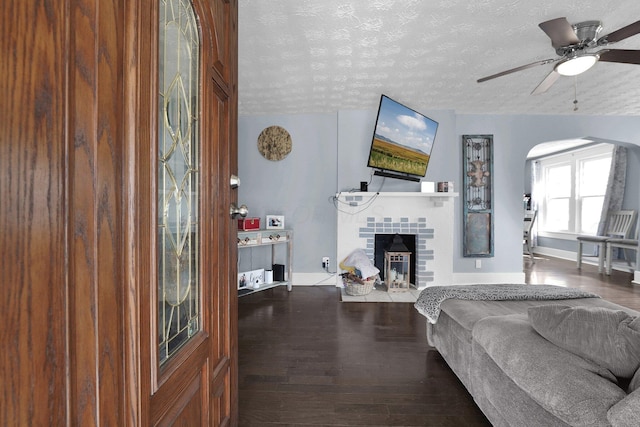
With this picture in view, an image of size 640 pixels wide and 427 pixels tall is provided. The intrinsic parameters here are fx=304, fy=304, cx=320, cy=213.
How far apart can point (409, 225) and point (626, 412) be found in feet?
11.4

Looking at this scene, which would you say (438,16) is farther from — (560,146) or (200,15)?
(560,146)

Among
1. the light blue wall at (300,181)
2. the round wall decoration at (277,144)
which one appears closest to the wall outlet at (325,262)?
the light blue wall at (300,181)

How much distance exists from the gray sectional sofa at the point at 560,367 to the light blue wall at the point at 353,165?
300 cm

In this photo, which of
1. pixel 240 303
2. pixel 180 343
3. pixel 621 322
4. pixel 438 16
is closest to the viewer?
pixel 180 343

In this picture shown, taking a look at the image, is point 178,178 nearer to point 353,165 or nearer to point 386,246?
point 353,165

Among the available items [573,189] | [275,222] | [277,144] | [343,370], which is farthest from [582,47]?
[573,189]

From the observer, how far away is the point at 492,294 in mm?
1924

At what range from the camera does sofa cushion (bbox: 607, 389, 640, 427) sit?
0.74 metres

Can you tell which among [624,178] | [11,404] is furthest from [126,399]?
[624,178]

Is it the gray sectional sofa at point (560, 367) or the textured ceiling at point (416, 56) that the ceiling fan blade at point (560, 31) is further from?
the gray sectional sofa at point (560, 367)

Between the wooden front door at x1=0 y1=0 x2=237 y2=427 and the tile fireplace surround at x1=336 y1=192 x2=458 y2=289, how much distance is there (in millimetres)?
3251

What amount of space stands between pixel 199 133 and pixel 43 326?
71cm

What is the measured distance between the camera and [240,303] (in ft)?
11.4

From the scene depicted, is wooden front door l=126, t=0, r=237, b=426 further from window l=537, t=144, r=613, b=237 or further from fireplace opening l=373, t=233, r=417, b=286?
window l=537, t=144, r=613, b=237
